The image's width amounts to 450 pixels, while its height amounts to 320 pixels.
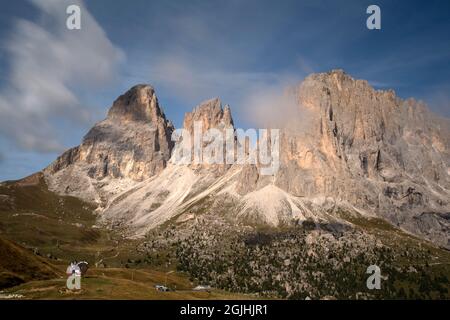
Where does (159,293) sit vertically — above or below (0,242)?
below

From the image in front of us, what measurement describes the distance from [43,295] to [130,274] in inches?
3908
